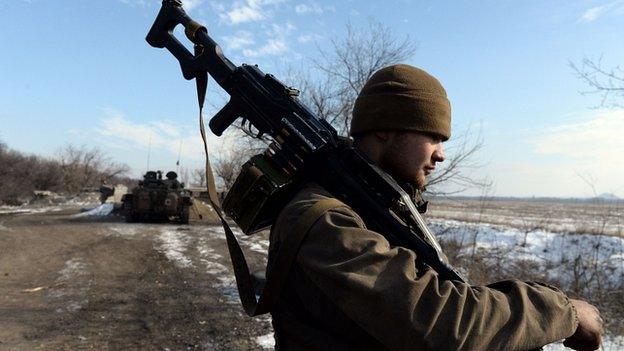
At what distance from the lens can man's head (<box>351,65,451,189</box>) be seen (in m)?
1.59

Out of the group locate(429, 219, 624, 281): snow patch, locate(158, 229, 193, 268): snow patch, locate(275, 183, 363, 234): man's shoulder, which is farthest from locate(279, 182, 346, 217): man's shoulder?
locate(429, 219, 624, 281): snow patch

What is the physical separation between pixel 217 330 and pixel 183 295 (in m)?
1.84

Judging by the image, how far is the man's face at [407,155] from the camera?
161 cm

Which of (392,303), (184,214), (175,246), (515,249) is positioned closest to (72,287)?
(175,246)

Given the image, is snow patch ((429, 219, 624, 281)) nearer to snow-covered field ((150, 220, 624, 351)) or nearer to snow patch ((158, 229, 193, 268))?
snow-covered field ((150, 220, 624, 351))

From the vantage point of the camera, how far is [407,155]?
161cm

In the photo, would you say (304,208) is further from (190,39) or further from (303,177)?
(190,39)

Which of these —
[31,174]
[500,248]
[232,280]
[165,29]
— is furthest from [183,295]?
[31,174]

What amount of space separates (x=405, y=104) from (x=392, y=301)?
0.69 m

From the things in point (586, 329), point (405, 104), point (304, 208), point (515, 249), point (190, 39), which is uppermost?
point (190, 39)

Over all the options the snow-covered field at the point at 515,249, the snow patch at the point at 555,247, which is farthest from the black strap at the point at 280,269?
the snow patch at the point at 555,247

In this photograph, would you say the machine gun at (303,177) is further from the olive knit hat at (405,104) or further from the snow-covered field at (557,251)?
the snow-covered field at (557,251)

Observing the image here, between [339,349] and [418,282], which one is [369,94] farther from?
[339,349]

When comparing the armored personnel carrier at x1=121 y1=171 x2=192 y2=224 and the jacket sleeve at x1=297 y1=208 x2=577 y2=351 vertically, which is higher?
the jacket sleeve at x1=297 y1=208 x2=577 y2=351
